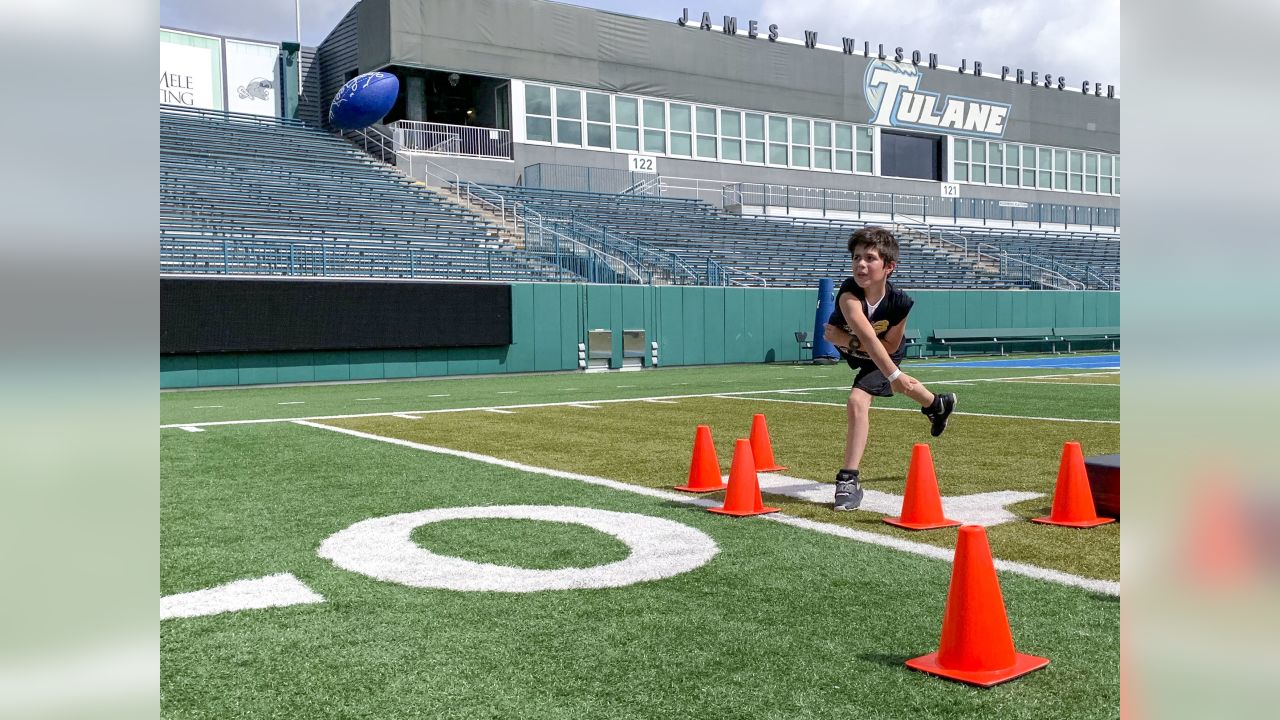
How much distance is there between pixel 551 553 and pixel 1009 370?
19.0m

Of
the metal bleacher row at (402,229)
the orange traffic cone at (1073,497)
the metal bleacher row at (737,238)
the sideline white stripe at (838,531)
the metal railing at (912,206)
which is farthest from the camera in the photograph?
the metal railing at (912,206)

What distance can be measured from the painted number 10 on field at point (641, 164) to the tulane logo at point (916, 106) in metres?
11.4

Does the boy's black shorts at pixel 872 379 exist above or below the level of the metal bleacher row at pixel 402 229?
below

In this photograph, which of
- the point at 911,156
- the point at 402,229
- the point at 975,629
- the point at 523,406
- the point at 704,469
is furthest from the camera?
the point at 911,156

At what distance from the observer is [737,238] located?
32.9 metres

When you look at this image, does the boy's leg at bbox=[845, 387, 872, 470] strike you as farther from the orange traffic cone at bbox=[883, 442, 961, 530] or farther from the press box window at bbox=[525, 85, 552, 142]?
the press box window at bbox=[525, 85, 552, 142]

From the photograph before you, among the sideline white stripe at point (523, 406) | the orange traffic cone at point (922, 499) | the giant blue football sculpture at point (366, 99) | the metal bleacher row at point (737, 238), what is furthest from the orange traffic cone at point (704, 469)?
the giant blue football sculpture at point (366, 99)

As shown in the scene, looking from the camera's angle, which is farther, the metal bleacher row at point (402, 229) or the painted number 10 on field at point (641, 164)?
the painted number 10 on field at point (641, 164)

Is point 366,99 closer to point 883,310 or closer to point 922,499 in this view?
point 883,310

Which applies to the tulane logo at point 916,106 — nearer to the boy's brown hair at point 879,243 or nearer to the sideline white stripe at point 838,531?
the sideline white stripe at point 838,531

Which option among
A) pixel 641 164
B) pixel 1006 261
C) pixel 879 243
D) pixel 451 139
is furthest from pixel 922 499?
pixel 1006 261

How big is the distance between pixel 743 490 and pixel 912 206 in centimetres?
3813

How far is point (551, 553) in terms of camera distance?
5074 mm

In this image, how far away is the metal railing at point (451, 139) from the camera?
32.5m
